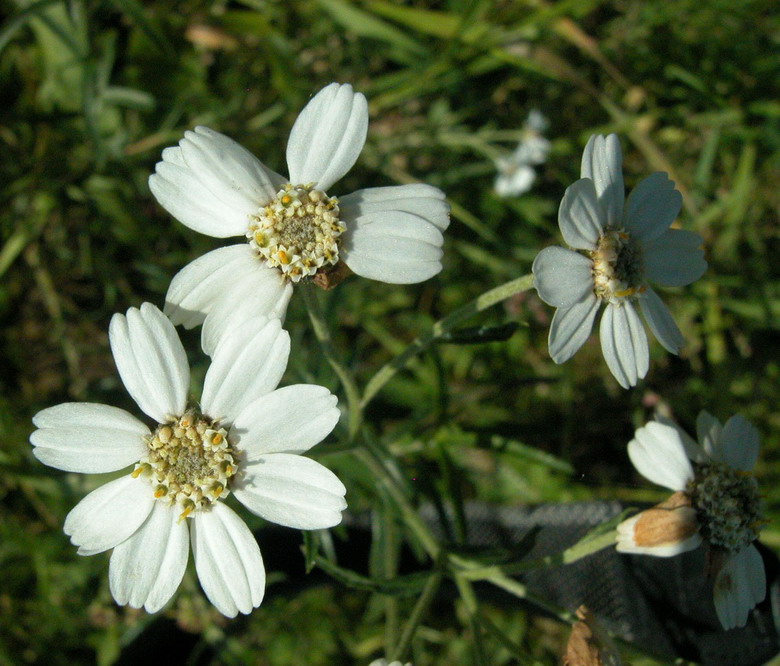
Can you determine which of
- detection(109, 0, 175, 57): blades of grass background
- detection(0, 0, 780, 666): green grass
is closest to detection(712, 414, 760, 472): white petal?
detection(0, 0, 780, 666): green grass

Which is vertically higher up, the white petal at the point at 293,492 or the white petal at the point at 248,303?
the white petal at the point at 248,303

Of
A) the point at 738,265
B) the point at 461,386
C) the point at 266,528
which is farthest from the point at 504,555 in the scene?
the point at 738,265

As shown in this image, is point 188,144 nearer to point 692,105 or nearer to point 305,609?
point 305,609

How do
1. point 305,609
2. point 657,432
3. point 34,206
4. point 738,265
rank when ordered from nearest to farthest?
point 657,432 < point 34,206 < point 305,609 < point 738,265

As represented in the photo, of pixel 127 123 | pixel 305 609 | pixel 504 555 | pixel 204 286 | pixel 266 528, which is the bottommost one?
pixel 305 609

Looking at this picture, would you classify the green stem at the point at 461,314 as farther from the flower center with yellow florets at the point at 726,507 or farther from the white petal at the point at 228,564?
the flower center with yellow florets at the point at 726,507

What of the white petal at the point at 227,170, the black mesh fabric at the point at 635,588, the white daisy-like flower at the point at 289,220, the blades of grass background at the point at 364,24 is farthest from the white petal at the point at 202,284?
the blades of grass background at the point at 364,24
